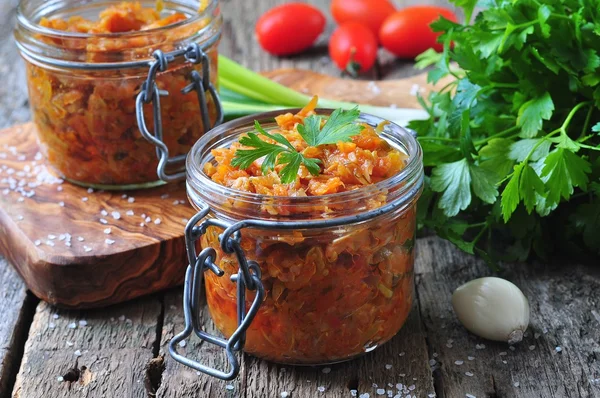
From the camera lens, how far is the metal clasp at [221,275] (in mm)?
1853

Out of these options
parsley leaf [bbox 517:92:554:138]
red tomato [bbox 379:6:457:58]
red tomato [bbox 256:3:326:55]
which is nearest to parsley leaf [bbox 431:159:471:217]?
parsley leaf [bbox 517:92:554:138]

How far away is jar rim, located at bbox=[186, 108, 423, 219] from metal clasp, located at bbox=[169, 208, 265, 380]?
69 millimetres

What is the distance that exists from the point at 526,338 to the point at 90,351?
111 centimetres

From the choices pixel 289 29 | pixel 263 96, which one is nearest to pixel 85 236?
pixel 263 96

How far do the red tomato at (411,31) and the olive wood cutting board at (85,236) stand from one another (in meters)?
1.43

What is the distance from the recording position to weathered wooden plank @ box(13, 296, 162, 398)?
2062 mm

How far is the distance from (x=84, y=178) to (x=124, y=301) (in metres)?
0.48

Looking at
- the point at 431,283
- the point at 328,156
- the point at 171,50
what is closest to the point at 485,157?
the point at 431,283

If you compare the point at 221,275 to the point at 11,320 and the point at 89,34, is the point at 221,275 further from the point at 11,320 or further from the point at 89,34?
the point at 89,34

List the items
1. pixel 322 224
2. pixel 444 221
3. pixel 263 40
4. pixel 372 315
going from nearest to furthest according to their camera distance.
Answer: pixel 322 224 → pixel 372 315 → pixel 444 221 → pixel 263 40

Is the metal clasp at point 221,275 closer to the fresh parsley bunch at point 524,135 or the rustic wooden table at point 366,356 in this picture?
the rustic wooden table at point 366,356

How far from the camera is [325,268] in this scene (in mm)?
1896

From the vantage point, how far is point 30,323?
2.37 m

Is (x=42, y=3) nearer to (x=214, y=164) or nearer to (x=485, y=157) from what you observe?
(x=214, y=164)
